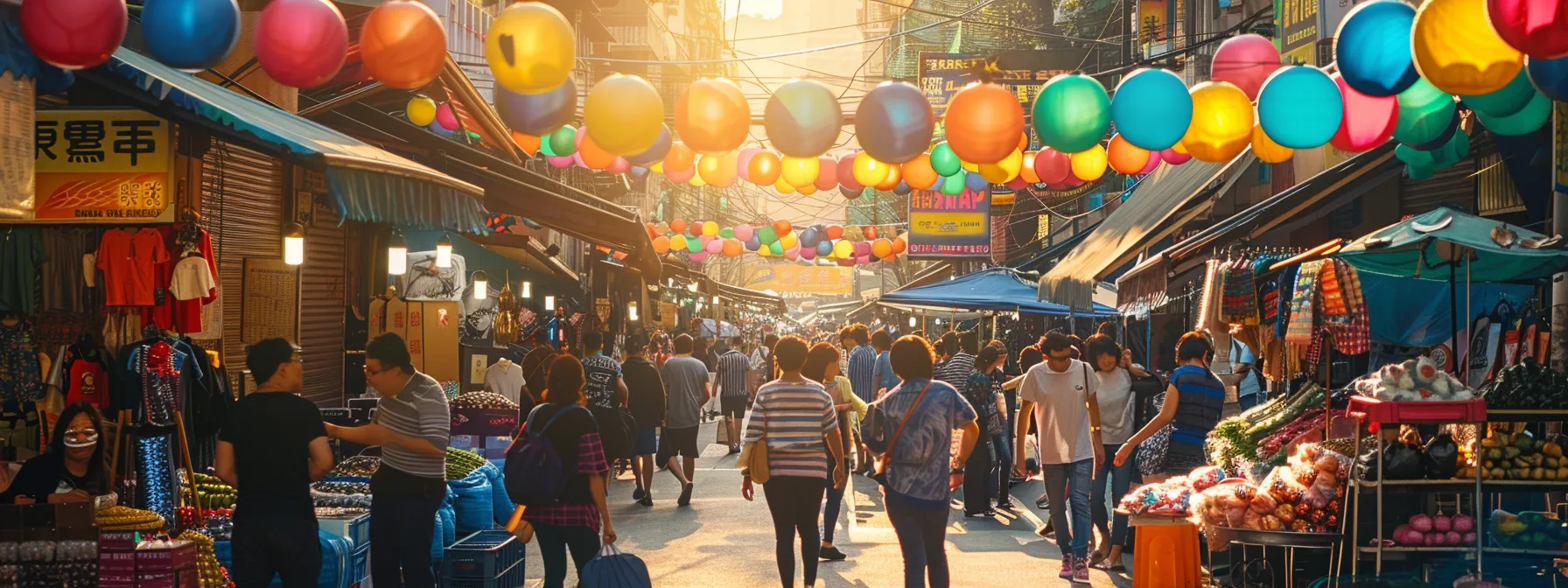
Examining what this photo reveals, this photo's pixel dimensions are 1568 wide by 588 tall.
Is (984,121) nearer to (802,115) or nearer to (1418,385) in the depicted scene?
(802,115)

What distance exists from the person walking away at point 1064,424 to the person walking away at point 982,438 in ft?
9.65

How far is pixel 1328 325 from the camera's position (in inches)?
333

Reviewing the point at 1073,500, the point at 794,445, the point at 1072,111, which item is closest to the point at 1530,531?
the point at 1073,500

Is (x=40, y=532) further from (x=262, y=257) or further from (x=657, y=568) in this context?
(x=262, y=257)

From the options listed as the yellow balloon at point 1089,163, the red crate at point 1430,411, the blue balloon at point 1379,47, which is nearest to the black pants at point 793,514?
the red crate at point 1430,411

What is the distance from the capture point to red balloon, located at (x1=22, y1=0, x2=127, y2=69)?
248 inches

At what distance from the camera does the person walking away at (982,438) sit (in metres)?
13.1

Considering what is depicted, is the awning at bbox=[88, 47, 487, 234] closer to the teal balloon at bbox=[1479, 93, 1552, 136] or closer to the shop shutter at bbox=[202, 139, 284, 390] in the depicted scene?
the shop shutter at bbox=[202, 139, 284, 390]

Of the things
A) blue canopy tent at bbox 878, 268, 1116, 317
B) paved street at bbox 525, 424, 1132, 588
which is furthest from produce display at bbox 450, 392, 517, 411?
blue canopy tent at bbox 878, 268, 1116, 317

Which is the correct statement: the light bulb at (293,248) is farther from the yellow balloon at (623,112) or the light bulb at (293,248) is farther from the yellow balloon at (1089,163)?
the yellow balloon at (1089,163)

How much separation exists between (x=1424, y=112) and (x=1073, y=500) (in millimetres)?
3590

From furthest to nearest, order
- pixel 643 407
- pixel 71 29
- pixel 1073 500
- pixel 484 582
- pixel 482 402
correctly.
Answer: pixel 643 407
pixel 482 402
pixel 1073 500
pixel 484 582
pixel 71 29

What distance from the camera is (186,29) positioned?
6.91 meters

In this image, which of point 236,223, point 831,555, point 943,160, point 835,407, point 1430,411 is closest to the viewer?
point 1430,411
